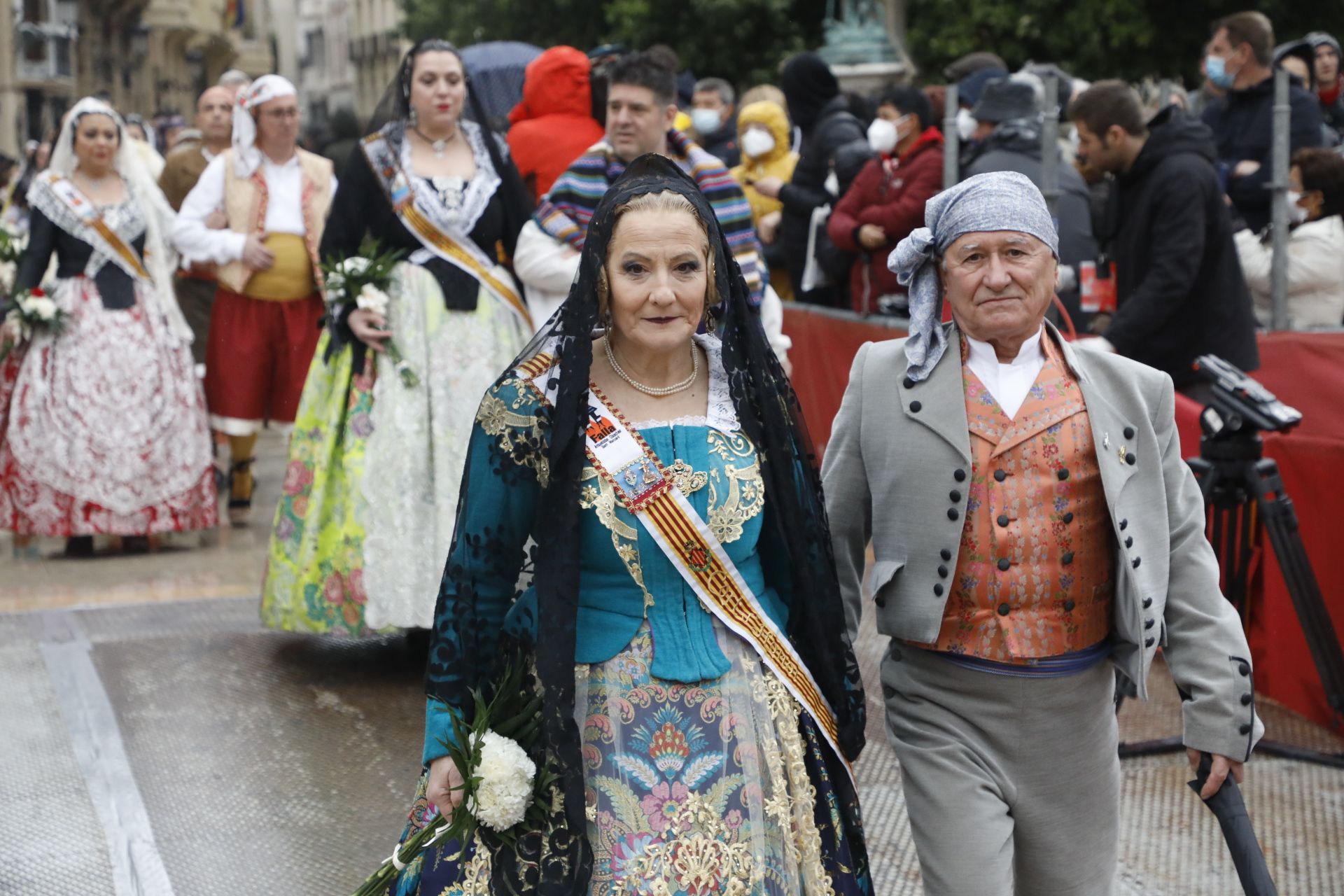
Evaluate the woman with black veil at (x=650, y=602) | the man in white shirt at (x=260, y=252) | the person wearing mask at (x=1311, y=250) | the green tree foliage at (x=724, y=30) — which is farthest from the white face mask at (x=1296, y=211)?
the green tree foliage at (x=724, y=30)

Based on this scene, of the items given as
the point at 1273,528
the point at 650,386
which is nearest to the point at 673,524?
the point at 650,386

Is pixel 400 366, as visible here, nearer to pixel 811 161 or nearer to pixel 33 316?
pixel 33 316

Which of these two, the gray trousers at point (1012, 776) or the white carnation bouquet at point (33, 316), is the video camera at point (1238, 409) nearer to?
the gray trousers at point (1012, 776)

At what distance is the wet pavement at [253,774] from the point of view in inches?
167

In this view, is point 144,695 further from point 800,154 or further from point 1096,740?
point 800,154

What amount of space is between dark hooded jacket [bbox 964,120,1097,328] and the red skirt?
131 inches

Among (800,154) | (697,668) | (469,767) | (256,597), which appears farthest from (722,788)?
(800,154)

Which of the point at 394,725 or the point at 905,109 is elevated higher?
the point at 905,109

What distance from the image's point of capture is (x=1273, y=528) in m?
4.76

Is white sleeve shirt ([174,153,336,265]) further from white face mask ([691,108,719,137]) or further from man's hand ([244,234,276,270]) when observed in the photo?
white face mask ([691,108,719,137])

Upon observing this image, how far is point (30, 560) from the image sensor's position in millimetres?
8055

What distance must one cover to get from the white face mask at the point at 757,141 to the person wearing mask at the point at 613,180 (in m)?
4.43

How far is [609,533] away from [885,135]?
5.89 meters

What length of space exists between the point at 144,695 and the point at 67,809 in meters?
1.05
